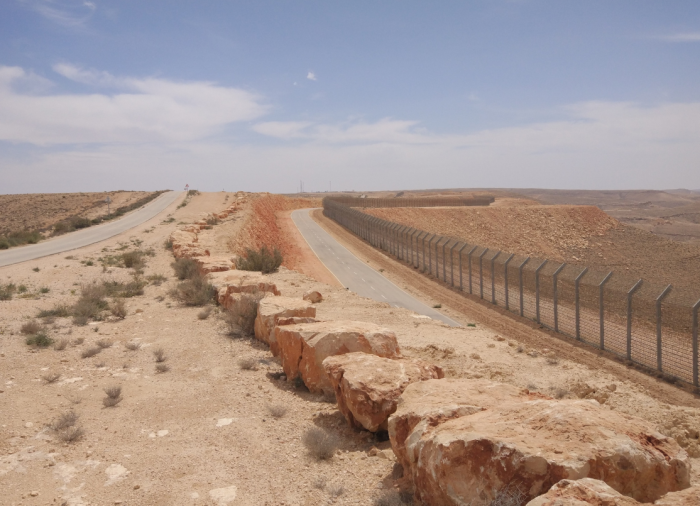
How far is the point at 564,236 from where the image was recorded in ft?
204

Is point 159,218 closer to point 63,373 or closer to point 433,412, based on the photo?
point 63,373

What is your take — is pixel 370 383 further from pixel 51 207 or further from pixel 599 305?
pixel 51 207

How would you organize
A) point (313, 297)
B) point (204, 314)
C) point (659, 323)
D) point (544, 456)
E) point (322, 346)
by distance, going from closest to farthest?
point (544, 456) < point (322, 346) < point (204, 314) < point (659, 323) < point (313, 297)

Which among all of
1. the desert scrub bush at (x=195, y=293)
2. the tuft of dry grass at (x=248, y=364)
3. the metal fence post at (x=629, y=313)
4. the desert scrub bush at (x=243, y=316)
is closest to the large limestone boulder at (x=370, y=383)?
the tuft of dry grass at (x=248, y=364)

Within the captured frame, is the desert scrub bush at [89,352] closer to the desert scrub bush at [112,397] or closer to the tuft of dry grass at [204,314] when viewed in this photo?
the desert scrub bush at [112,397]

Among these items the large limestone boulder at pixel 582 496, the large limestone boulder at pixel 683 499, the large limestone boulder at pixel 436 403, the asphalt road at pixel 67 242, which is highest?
the asphalt road at pixel 67 242

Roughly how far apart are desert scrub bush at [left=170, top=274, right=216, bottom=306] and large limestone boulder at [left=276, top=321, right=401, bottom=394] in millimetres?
6605

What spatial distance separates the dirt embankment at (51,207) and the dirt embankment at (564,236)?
39887mm

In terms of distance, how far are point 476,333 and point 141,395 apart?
10.1 metres

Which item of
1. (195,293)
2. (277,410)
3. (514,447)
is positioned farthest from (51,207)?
(514,447)

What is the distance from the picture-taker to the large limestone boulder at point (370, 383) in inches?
273

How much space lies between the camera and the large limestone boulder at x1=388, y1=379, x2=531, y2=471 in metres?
5.59

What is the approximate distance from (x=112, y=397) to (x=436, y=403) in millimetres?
5444

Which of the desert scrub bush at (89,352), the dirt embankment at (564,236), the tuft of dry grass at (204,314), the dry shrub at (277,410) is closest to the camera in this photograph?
the dry shrub at (277,410)
